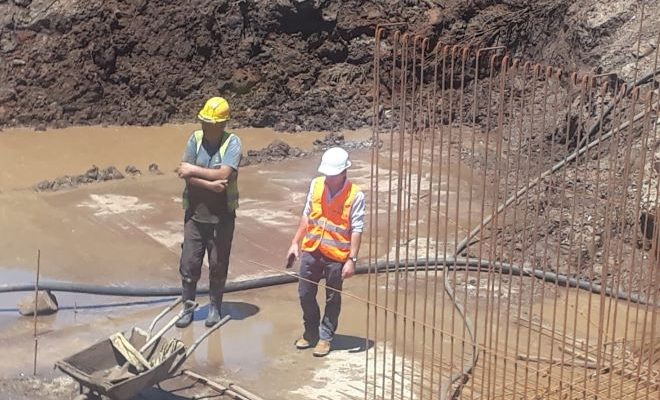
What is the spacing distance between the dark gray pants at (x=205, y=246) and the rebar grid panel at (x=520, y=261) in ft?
3.68

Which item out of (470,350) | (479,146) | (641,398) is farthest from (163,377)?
(479,146)

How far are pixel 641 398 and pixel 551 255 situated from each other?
3.42m

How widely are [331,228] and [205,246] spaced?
1.20 m

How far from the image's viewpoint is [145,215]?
32.8ft

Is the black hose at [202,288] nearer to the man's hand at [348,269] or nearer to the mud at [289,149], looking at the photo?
the man's hand at [348,269]

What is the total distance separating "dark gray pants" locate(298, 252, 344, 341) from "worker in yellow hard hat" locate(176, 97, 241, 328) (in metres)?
0.77

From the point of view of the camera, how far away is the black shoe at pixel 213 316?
23.4 feet

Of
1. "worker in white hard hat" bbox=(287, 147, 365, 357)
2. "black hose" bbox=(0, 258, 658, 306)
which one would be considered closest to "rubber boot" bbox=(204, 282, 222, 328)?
"black hose" bbox=(0, 258, 658, 306)

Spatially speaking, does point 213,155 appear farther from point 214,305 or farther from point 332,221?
point 214,305

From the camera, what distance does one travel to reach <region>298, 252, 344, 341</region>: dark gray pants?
6.41 metres

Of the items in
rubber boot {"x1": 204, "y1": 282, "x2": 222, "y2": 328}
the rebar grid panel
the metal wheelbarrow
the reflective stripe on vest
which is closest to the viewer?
the rebar grid panel

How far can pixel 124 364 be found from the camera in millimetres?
5547

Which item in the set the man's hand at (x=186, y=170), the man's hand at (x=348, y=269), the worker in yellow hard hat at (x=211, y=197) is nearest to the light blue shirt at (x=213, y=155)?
the worker in yellow hard hat at (x=211, y=197)

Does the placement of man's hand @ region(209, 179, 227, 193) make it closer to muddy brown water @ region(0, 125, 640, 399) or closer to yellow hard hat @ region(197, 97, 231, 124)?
yellow hard hat @ region(197, 97, 231, 124)
